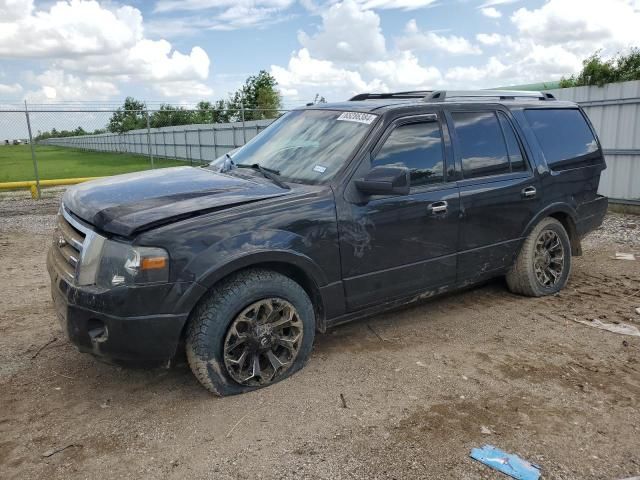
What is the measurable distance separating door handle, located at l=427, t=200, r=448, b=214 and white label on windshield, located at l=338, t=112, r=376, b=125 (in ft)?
2.59

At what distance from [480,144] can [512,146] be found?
43cm

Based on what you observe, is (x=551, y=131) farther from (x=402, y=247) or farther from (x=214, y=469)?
(x=214, y=469)

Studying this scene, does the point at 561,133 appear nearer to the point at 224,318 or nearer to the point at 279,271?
the point at 279,271

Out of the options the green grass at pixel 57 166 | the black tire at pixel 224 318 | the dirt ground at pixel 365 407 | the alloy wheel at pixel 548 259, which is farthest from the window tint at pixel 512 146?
the green grass at pixel 57 166

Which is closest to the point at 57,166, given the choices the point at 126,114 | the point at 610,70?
the point at 126,114

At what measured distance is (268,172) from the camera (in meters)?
4.16

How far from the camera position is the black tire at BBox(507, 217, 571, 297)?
514 cm

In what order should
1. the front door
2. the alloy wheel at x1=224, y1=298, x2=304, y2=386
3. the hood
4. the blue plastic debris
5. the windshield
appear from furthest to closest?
the windshield < the front door < the alloy wheel at x1=224, y1=298, x2=304, y2=386 < the hood < the blue plastic debris

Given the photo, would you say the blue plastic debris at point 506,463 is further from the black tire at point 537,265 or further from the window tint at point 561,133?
the window tint at point 561,133

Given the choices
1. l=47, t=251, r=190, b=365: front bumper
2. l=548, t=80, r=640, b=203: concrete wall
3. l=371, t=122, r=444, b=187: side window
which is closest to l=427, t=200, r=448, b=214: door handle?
l=371, t=122, r=444, b=187: side window

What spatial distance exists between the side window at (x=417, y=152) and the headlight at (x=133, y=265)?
1.68 metres

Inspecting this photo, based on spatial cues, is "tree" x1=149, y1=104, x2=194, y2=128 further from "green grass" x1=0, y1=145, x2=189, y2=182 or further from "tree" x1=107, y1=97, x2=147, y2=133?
"tree" x1=107, y1=97, x2=147, y2=133

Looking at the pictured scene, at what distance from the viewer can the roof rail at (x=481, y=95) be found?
183 inches

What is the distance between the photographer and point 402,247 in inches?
162
